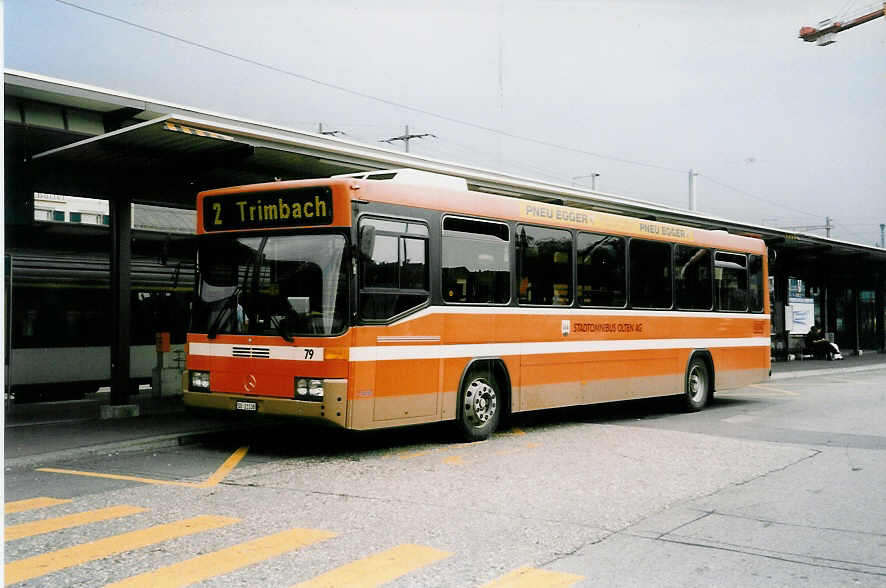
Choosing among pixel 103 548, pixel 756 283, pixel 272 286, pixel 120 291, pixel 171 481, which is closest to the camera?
pixel 103 548

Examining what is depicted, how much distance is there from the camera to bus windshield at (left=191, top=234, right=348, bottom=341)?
9.91m

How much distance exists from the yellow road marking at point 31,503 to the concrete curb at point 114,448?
1.57m

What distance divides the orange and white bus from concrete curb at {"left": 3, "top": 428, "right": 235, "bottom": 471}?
2.64 feet

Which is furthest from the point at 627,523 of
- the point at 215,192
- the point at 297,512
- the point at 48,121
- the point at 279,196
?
the point at 48,121

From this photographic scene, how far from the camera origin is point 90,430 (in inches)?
472

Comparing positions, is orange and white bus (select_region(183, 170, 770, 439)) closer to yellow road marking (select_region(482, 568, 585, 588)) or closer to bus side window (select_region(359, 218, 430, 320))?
bus side window (select_region(359, 218, 430, 320))

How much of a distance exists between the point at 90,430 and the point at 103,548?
643 centimetres

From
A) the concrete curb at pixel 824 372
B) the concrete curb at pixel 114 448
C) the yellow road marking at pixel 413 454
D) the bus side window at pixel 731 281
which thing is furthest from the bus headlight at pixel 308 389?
the concrete curb at pixel 824 372

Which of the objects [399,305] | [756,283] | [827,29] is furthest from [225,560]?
[827,29]

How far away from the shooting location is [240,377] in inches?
410

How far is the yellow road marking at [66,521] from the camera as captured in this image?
6.55 m

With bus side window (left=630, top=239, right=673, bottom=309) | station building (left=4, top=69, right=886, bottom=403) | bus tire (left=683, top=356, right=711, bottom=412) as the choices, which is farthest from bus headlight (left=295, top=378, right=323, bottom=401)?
bus tire (left=683, top=356, right=711, bottom=412)

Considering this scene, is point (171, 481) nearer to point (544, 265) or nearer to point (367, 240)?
point (367, 240)

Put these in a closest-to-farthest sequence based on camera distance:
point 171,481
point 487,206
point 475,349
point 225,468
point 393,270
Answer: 1. point 171,481
2. point 225,468
3. point 393,270
4. point 475,349
5. point 487,206
